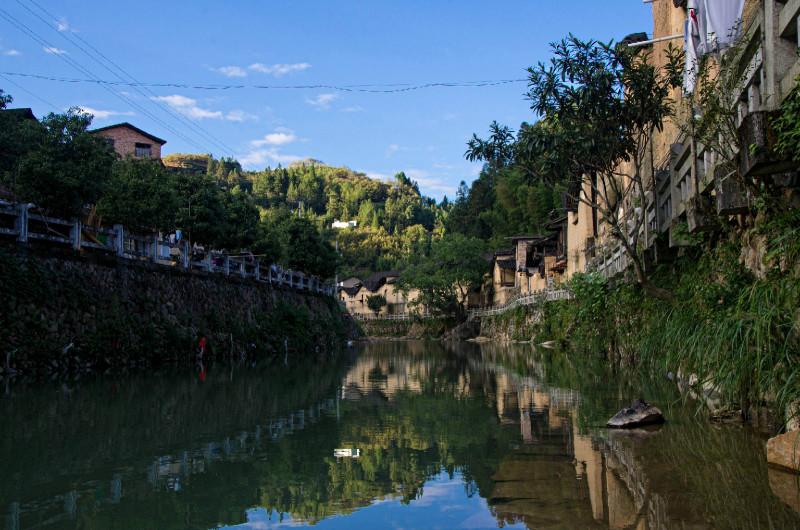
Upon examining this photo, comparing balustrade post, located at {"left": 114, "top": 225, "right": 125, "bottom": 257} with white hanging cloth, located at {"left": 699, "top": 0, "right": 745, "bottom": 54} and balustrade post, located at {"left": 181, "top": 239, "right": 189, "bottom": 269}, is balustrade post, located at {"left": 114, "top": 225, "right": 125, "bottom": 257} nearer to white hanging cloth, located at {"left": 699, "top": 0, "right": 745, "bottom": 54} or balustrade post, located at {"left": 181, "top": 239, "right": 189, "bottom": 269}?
balustrade post, located at {"left": 181, "top": 239, "right": 189, "bottom": 269}

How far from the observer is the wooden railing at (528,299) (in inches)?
1205

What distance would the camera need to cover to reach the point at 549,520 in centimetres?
442

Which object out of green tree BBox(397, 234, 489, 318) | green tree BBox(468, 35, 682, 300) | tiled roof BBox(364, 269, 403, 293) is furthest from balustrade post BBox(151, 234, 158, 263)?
tiled roof BBox(364, 269, 403, 293)

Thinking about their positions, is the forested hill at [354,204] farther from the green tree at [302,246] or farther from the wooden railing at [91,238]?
the wooden railing at [91,238]

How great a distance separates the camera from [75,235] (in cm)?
1647

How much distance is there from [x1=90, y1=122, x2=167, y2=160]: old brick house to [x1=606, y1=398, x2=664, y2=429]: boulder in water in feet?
143

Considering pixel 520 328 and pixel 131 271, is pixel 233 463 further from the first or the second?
pixel 520 328

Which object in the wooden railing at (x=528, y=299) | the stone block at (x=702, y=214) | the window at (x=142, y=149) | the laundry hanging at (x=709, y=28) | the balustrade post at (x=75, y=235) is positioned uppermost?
the window at (x=142, y=149)

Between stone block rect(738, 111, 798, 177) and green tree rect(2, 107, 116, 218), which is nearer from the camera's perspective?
stone block rect(738, 111, 798, 177)

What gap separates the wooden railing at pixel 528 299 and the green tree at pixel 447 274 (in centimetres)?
276

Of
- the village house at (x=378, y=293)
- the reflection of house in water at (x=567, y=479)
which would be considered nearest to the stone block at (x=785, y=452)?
the reflection of house in water at (x=567, y=479)

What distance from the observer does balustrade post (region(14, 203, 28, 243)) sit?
48.2 feet

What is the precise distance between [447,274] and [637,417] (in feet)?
163

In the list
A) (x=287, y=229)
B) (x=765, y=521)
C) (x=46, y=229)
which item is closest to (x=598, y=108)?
(x=765, y=521)
